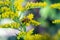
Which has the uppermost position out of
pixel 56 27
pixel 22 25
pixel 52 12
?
pixel 22 25

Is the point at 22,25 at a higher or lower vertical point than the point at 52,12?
higher

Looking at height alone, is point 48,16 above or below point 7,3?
below

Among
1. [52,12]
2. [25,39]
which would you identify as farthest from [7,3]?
[52,12]

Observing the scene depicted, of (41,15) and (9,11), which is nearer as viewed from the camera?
(9,11)

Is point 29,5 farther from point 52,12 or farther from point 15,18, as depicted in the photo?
point 52,12

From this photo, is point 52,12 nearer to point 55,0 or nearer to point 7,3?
point 55,0

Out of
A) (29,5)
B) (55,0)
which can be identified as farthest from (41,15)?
(29,5)

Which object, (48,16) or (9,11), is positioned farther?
(48,16)
